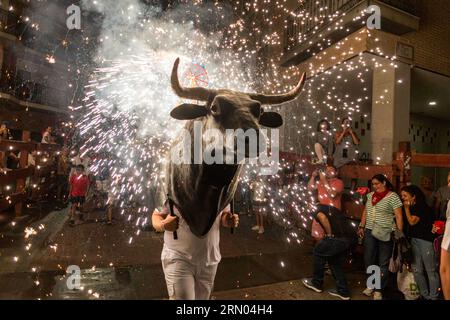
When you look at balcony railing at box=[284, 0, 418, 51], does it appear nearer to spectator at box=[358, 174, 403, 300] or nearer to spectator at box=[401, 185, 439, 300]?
spectator at box=[358, 174, 403, 300]

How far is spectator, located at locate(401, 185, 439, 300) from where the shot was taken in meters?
4.61

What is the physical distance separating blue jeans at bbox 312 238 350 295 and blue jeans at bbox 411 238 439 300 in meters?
1.09

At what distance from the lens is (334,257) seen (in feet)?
16.1

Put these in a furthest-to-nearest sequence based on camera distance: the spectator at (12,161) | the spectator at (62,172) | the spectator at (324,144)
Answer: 1. the spectator at (62,172)
2. the spectator at (12,161)
3. the spectator at (324,144)

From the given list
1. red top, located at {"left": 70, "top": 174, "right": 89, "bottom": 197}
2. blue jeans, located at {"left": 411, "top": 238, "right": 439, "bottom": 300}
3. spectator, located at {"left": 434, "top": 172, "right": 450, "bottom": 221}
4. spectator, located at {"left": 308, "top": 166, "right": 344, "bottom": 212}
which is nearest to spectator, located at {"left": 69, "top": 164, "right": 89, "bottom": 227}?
red top, located at {"left": 70, "top": 174, "right": 89, "bottom": 197}

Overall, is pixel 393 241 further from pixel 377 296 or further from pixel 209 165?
pixel 209 165

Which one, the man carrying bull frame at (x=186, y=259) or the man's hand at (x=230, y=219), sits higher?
the man's hand at (x=230, y=219)

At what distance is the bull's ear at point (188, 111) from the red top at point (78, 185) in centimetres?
723

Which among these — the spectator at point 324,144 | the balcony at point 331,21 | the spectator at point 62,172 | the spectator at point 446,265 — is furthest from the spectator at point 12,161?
the spectator at point 446,265

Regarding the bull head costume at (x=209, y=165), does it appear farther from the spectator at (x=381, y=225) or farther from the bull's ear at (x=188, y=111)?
the spectator at (x=381, y=225)

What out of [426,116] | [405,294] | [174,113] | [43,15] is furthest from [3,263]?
[43,15]

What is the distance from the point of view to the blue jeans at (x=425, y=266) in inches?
181

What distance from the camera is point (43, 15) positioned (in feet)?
76.2

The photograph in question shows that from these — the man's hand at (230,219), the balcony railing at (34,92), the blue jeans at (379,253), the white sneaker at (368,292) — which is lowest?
the white sneaker at (368,292)
